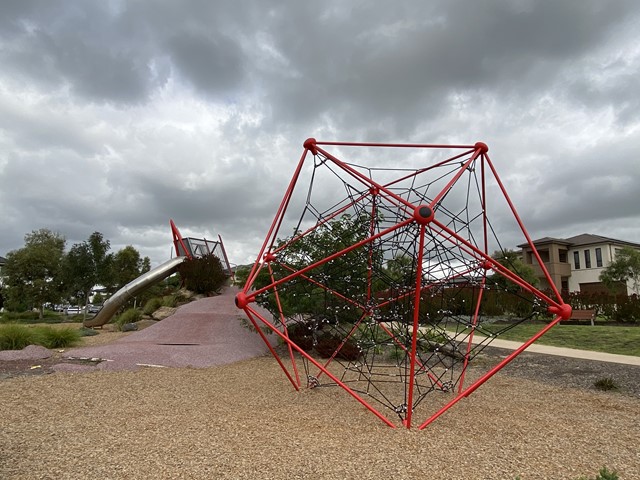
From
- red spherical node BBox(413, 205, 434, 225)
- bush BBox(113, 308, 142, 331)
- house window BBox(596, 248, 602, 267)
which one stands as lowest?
bush BBox(113, 308, 142, 331)

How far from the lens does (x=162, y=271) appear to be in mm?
23500

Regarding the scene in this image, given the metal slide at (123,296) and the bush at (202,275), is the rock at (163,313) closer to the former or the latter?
the bush at (202,275)

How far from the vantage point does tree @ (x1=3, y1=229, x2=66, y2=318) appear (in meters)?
32.9

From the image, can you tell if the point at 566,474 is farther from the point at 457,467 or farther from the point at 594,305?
the point at 594,305

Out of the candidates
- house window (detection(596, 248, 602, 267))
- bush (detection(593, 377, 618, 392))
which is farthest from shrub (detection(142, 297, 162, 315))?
house window (detection(596, 248, 602, 267))

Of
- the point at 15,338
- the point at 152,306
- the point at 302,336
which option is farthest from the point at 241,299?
the point at 152,306

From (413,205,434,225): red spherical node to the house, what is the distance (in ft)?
120

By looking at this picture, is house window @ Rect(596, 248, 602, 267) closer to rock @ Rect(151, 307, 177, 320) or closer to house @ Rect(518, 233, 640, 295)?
house @ Rect(518, 233, 640, 295)

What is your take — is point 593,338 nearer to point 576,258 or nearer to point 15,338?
point 15,338

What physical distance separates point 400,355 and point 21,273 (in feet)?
106

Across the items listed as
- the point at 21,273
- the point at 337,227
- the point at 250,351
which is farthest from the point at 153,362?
the point at 21,273

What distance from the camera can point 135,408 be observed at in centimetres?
630

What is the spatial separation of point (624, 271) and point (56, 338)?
115 ft

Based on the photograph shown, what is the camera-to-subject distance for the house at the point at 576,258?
125 ft
